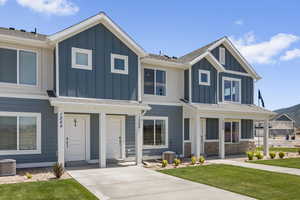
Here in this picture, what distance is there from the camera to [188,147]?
15.9 m

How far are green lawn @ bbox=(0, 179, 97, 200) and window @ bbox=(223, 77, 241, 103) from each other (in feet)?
39.9

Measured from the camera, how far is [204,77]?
1625cm

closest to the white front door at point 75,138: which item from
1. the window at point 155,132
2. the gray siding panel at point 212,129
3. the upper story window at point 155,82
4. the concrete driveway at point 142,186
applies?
Result: the concrete driveway at point 142,186

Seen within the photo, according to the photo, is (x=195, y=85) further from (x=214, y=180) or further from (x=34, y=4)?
(x=34, y=4)

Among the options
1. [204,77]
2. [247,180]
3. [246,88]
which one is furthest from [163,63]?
[247,180]

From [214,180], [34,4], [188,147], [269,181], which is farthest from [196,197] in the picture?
[34,4]

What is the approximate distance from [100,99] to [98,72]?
4.14 ft

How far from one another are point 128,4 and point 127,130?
6.33 meters

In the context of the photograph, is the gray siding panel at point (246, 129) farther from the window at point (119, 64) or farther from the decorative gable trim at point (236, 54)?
the window at point (119, 64)

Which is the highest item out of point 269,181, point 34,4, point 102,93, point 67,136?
point 34,4

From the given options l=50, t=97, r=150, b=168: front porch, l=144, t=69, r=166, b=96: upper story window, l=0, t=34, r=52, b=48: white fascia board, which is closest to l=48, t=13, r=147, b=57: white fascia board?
l=0, t=34, r=52, b=48: white fascia board

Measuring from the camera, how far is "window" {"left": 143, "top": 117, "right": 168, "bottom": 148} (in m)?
14.5

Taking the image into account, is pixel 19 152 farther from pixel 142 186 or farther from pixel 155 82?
pixel 155 82

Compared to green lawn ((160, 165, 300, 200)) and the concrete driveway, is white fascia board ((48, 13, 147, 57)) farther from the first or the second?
green lawn ((160, 165, 300, 200))
